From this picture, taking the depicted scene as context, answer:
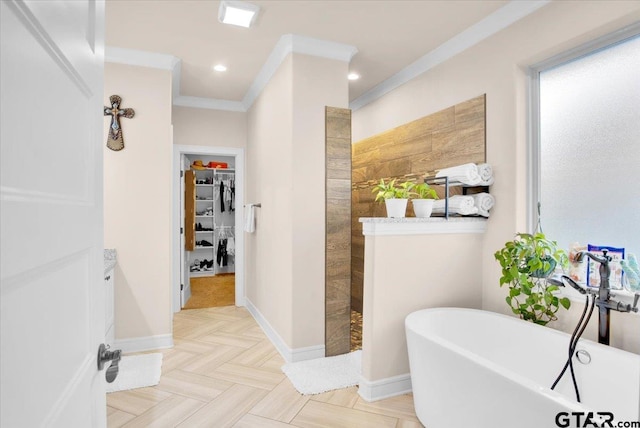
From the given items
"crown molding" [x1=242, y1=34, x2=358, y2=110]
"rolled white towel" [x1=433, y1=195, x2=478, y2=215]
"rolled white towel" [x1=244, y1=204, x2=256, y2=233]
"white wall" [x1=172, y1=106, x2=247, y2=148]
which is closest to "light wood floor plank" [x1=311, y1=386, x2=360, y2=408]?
"rolled white towel" [x1=433, y1=195, x2=478, y2=215]

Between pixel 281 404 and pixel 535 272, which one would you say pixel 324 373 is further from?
pixel 535 272

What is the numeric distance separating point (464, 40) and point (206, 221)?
580 cm

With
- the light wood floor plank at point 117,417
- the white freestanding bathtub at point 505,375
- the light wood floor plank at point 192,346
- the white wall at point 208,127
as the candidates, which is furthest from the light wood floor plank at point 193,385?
the white wall at point 208,127

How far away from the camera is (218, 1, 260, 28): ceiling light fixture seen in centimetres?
244

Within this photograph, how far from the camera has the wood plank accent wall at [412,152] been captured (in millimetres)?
2840

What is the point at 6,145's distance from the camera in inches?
15.5

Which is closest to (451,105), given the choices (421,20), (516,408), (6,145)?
(421,20)

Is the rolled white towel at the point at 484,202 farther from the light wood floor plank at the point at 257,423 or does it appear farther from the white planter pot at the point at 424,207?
the light wood floor plank at the point at 257,423

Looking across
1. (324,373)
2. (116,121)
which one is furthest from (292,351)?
(116,121)

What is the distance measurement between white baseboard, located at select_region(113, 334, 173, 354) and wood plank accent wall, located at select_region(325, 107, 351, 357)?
4.88 ft

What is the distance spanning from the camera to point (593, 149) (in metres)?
2.19

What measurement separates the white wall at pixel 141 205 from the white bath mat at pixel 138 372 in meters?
0.25

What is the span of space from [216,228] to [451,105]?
17.6 feet

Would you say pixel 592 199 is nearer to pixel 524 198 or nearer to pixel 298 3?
pixel 524 198
